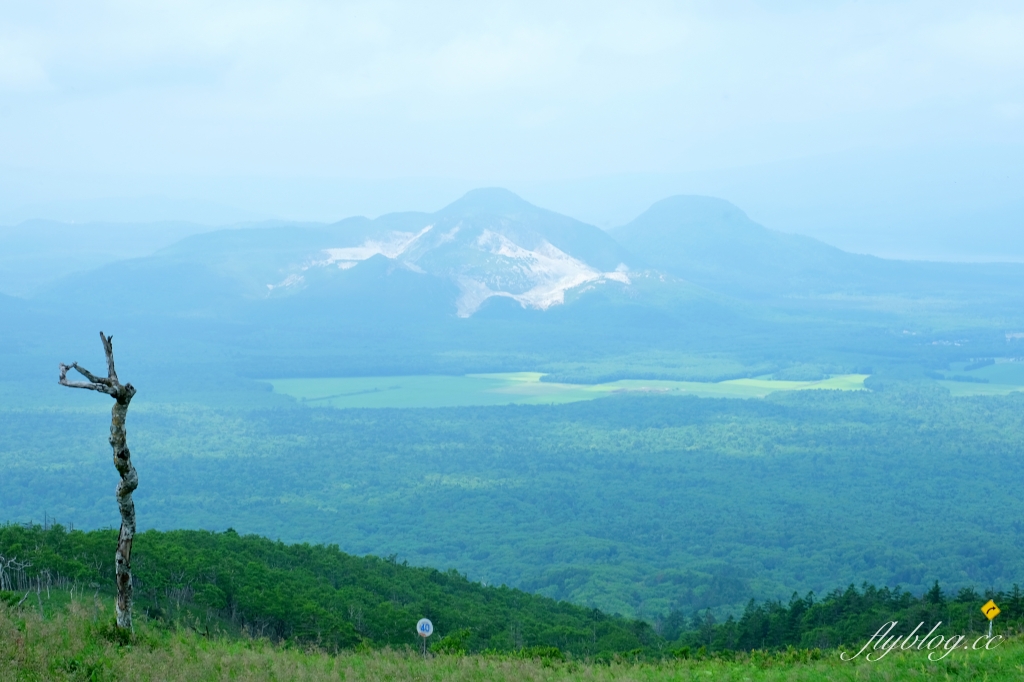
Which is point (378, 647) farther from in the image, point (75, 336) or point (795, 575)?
point (75, 336)

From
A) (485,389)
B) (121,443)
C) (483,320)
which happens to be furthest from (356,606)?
(483,320)

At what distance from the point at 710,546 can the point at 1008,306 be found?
542 ft

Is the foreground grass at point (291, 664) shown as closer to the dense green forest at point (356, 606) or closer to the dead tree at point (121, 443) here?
the dead tree at point (121, 443)

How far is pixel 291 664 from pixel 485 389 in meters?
101

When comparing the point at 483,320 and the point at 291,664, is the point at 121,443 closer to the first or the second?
the point at 291,664

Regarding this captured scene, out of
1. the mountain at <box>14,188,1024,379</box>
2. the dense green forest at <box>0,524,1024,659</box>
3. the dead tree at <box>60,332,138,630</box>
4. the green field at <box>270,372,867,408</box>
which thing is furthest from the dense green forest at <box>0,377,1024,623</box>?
the mountain at <box>14,188,1024,379</box>

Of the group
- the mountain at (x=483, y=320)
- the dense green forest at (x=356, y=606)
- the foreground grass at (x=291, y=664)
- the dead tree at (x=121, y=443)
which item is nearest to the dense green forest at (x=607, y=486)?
the dense green forest at (x=356, y=606)

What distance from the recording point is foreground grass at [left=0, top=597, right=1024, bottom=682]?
35.3ft

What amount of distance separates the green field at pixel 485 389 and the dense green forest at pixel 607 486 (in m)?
6.78

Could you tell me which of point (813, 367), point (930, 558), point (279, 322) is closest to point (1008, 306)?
point (813, 367)

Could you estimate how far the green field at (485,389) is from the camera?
106m

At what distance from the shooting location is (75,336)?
497 ft

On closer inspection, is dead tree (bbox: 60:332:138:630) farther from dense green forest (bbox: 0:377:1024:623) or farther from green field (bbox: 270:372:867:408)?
green field (bbox: 270:372:867:408)

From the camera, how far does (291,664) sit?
1195 centimetres
